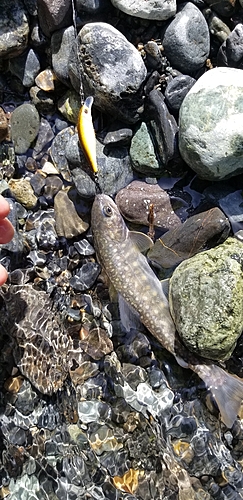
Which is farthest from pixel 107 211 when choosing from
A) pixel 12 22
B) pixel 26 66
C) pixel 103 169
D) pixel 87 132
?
pixel 12 22

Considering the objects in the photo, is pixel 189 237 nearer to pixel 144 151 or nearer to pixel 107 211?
pixel 107 211

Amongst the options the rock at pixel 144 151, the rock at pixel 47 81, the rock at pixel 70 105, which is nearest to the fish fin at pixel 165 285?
the rock at pixel 144 151

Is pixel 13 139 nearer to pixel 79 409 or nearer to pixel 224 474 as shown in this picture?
pixel 79 409

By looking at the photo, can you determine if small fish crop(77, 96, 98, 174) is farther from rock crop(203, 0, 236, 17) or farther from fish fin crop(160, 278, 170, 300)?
rock crop(203, 0, 236, 17)

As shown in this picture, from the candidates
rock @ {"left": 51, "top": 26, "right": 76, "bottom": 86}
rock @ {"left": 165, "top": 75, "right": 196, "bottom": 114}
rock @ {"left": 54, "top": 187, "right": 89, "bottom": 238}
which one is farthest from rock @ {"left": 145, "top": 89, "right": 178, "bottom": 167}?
rock @ {"left": 54, "top": 187, "right": 89, "bottom": 238}

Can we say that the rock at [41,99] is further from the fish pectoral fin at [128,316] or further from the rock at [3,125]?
the fish pectoral fin at [128,316]
